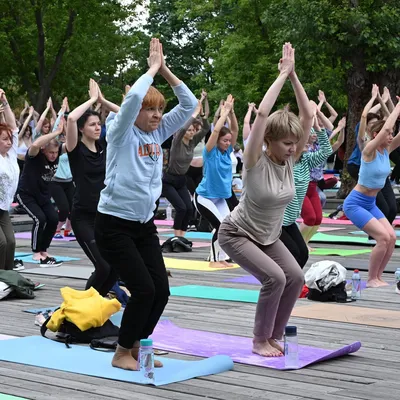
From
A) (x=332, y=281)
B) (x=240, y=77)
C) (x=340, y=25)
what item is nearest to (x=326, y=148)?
(x=332, y=281)

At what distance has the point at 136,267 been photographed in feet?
20.5

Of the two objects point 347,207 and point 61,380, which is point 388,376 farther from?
point 347,207

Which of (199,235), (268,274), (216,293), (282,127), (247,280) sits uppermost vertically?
(282,127)

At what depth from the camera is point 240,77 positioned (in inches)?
1432

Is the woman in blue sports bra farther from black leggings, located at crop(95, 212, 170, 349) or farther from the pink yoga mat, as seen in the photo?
the pink yoga mat

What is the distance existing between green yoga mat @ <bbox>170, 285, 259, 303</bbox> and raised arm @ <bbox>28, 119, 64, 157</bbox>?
242cm

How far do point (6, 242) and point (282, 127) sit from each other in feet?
15.3

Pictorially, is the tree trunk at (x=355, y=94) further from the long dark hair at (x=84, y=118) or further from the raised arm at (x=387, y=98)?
the long dark hair at (x=84, y=118)

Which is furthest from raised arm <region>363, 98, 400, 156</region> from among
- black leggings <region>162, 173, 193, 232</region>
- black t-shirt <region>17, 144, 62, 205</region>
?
black leggings <region>162, 173, 193, 232</region>

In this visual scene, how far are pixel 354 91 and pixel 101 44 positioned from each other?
632 inches

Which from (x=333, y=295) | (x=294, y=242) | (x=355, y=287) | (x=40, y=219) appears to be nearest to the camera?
(x=294, y=242)

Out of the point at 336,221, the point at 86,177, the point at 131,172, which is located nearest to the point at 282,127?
the point at 131,172

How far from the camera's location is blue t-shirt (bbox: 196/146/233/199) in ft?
41.3

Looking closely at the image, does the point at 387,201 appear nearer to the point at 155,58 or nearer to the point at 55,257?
the point at 55,257
